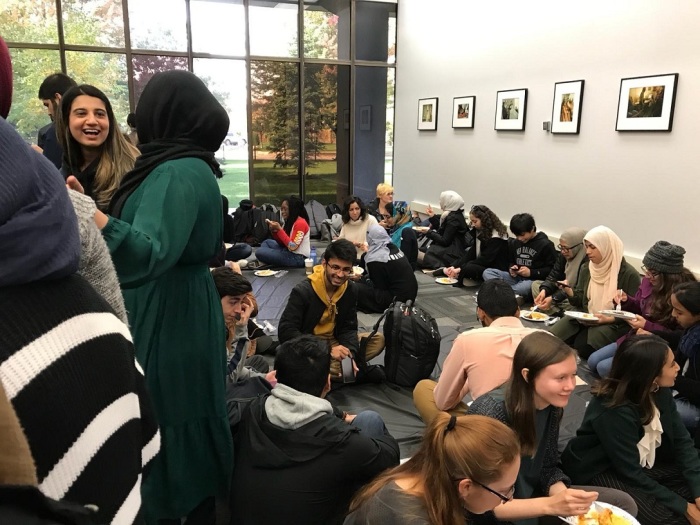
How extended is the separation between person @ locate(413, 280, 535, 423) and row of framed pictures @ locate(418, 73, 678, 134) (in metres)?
3.14

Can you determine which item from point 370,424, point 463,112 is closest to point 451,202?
point 463,112

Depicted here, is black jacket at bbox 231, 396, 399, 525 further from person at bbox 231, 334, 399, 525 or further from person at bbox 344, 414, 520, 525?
person at bbox 344, 414, 520, 525

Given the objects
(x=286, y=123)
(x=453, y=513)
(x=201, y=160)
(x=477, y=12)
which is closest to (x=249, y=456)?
(x=453, y=513)

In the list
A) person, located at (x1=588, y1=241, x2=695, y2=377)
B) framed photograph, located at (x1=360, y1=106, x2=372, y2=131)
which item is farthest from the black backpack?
framed photograph, located at (x1=360, y1=106, x2=372, y2=131)

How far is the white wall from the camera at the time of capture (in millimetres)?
4578

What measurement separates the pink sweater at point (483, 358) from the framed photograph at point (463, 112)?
5.45 meters

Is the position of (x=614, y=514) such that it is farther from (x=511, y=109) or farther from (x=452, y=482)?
(x=511, y=109)

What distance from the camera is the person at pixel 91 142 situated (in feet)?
7.11

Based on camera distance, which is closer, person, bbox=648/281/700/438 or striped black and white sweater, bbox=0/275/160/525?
striped black and white sweater, bbox=0/275/160/525

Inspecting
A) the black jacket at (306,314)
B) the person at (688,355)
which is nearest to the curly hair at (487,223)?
the black jacket at (306,314)

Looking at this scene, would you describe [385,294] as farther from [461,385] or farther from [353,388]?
[461,385]

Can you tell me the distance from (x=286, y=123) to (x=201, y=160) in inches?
320

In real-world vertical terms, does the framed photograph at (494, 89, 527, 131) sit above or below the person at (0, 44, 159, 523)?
above

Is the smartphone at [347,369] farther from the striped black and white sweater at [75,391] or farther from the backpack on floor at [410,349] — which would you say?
the striped black and white sweater at [75,391]
